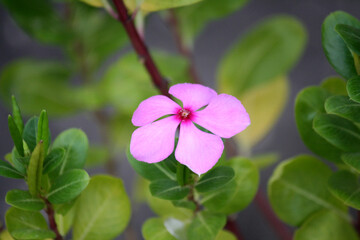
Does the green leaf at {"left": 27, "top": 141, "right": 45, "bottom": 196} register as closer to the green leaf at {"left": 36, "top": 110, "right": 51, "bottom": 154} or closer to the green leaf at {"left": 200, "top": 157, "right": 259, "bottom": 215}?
the green leaf at {"left": 36, "top": 110, "right": 51, "bottom": 154}

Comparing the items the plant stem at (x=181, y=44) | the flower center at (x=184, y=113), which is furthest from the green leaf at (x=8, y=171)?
the plant stem at (x=181, y=44)

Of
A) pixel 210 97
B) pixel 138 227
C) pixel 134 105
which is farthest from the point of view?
pixel 138 227

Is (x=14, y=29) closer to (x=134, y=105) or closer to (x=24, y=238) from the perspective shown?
(x=134, y=105)

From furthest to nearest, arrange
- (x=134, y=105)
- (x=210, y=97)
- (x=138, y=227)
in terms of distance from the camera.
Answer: (x=138, y=227) → (x=134, y=105) → (x=210, y=97)

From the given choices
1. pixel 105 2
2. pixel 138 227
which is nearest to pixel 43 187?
pixel 105 2

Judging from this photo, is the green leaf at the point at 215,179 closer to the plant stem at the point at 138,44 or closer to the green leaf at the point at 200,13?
the plant stem at the point at 138,44

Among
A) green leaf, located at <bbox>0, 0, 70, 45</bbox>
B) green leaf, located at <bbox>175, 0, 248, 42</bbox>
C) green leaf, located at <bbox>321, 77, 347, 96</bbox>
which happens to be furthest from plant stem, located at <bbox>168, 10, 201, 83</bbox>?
green leaf, located at <bbox>321, 77, 347, 96</bbox>

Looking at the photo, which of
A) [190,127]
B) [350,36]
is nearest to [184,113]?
[190,127]
